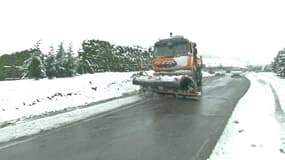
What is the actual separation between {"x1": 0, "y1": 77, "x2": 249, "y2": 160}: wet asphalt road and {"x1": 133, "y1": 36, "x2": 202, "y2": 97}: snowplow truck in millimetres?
3964

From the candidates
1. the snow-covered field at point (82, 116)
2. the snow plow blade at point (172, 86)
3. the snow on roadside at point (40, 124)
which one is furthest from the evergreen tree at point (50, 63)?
the snow on roadside at point (40, 124)

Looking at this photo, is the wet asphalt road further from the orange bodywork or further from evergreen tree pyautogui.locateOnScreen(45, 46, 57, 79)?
evergreen tree pyautogui.locateOnScreen(45, 46, 57, 79)

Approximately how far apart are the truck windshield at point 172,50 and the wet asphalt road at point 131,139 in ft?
16.4

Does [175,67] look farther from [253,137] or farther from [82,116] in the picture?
[253,137]

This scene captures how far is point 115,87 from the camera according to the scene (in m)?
20.6

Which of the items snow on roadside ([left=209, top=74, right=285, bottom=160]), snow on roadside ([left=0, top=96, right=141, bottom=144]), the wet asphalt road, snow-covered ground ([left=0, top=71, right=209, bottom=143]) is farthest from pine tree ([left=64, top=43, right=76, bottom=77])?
snow on roadside ([left=209, top=74, right=285, bottom=160])

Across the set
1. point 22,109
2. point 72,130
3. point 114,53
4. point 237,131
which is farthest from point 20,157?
point 114,53

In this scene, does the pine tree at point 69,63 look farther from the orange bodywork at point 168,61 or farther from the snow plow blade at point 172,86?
the orange bodywork at point 168,61

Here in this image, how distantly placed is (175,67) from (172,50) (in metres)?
0.98

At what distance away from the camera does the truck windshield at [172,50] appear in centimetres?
1438

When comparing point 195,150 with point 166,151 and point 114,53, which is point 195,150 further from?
point 114,53

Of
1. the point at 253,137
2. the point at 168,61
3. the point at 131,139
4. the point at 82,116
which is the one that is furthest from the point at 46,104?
the point at 253,137

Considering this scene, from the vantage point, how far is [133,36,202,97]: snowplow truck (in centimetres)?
1402

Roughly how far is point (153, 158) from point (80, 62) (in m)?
22.1
